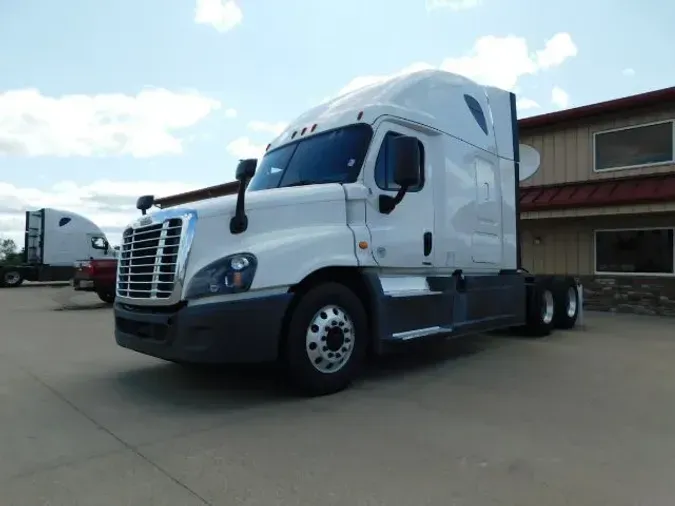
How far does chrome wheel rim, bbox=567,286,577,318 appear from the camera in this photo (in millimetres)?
10141

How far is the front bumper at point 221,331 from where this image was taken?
4.77 m

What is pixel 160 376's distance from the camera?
6.29m

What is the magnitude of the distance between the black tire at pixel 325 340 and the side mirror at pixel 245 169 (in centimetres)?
124

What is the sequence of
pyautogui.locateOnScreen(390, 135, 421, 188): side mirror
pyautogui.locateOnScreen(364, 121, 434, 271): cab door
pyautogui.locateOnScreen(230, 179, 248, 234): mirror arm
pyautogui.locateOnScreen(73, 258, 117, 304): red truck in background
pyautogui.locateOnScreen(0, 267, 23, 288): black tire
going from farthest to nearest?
pyautogui.locateOnScreen(0, 267, 23, 288): black tire, pyautogui.locateOnScreen(73, 258, 117, 304): red truck in background, pyautogui.locateOnScreen(364, 121, 434, 271): cab door, pyautogui.locateOnScreen(390, 135, 421, 188): side mirror, pyautogui.locateOnScreen(230, 179, 248, 234): mirror arm

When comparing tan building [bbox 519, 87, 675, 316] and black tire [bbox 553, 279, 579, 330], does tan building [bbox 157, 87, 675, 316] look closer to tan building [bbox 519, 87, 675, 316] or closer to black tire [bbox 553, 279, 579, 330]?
tan building [bbox 519, 87, 675, 316]

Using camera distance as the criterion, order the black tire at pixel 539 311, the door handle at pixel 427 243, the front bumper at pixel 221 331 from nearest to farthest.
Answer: the front bumper at pixel 221 331, the door handle at pixel 427 243, the black tire at pixel 539 311

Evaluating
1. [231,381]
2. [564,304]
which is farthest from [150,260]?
[564,304]

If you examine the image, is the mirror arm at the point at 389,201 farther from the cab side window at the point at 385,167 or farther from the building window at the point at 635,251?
the building window at the point at 635,251

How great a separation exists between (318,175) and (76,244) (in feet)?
81.5

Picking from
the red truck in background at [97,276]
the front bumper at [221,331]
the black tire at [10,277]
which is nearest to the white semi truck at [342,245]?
the front bumper at [221,331]

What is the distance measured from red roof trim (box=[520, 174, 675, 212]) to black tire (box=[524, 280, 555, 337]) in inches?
127

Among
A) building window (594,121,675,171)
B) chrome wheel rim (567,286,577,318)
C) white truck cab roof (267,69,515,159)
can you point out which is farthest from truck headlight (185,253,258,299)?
building window (594,121,675,171)

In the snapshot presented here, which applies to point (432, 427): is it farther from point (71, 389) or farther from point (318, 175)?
point (71, 389)

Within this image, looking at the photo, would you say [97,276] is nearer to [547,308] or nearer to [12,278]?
[547,308]
